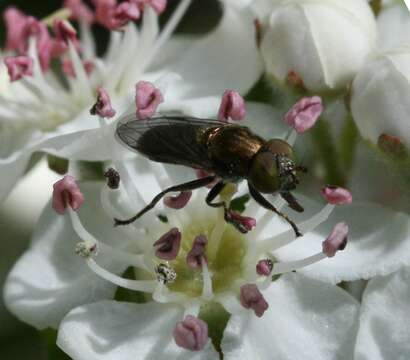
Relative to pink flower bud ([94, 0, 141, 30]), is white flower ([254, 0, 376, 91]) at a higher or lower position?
higher

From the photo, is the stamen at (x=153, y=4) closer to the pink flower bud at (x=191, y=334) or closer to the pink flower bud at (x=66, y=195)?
the pink flower bud at (x=66, y=195)

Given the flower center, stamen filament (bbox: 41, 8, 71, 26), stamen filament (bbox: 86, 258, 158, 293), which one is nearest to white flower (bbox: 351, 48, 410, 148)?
the flower center

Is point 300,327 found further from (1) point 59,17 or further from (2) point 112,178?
(1) point 59,17

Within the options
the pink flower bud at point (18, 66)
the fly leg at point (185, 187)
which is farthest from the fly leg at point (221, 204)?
the pink flower bud at point (18, 66)

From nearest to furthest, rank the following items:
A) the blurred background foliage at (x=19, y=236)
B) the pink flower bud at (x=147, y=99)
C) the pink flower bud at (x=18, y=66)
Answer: the pink flower bud at (x=147, y=99) < the pink flower bud at (x=18, y=66) < the blurred background foliage at (x=19, y=236)

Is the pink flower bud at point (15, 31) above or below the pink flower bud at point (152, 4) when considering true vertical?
below

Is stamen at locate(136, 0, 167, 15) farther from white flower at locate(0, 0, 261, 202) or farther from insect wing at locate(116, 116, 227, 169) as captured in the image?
insect wing at locate(116, 116, 227, 169)

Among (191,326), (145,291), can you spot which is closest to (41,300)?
(145,291)
